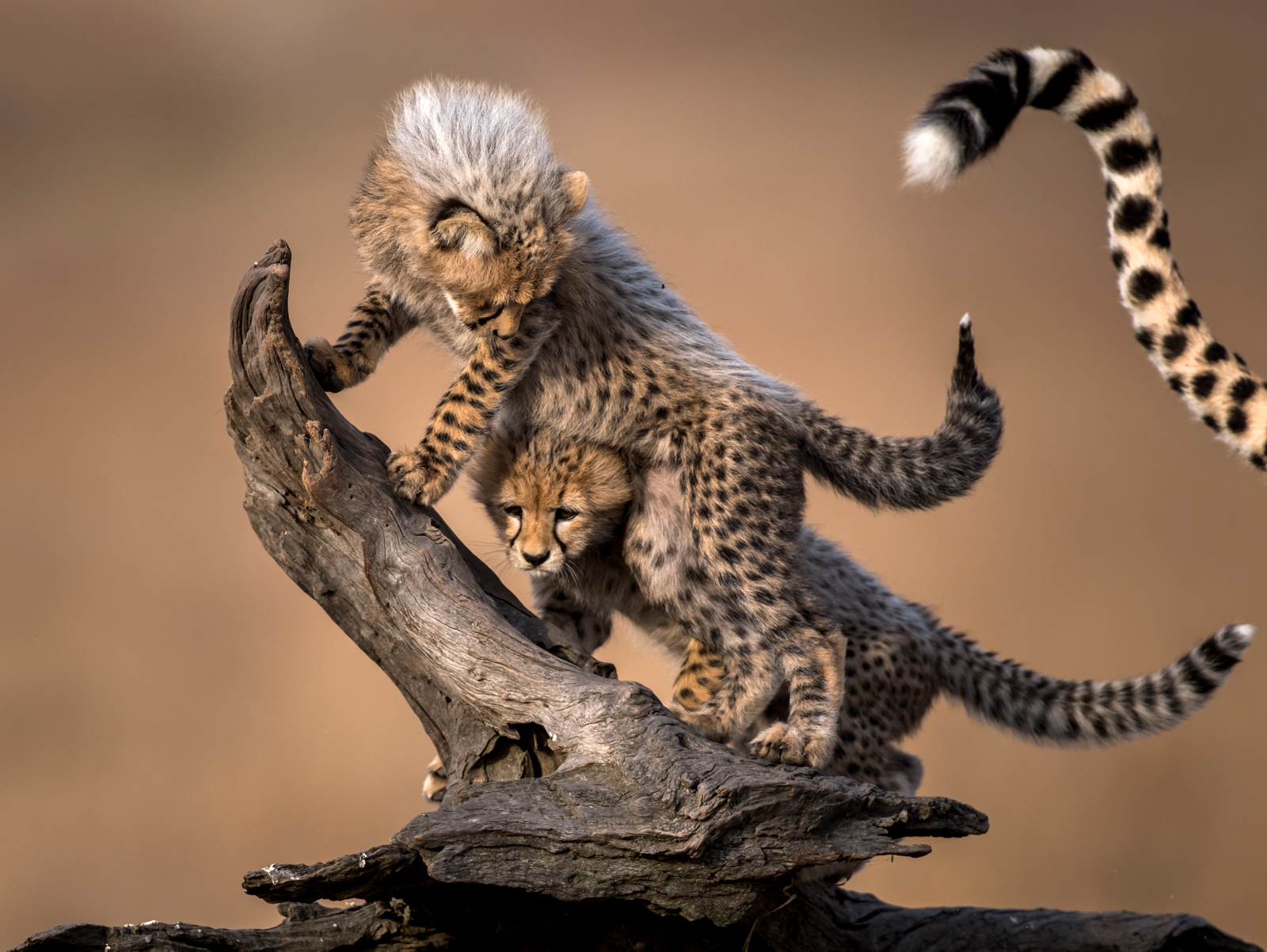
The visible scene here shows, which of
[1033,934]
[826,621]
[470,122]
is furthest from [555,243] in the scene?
[1033,934]

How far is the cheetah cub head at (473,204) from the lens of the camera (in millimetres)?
2594

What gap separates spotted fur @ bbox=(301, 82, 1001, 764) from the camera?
8.64 ft

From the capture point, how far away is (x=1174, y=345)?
2713 millimetres

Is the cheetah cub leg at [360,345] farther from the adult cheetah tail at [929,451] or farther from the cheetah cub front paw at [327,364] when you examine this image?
the adult cheetah tail at [929,451]

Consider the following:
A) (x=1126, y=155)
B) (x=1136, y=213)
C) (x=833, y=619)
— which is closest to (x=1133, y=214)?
(x=1136, y=213)

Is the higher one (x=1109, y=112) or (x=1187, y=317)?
(x=1109, y=112)

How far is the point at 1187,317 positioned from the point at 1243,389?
0.70ft

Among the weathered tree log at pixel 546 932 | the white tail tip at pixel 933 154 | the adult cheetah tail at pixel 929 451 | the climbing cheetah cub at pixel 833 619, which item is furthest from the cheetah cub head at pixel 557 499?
the white tail tip at pixel 933 154

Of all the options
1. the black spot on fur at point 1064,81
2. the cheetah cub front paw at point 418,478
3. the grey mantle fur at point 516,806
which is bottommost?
the grey mantle fur at point 516,806

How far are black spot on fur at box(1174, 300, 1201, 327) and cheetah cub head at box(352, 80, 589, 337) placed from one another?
55.8 inches

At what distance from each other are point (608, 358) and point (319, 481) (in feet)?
Result: 2.58

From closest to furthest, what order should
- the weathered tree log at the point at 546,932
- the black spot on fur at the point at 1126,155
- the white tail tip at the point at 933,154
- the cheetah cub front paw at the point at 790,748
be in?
1. the weathered tree log at the point at 546,932
2. the white tail tip at the point at 933,154
3. the cheetah cub front paw at the point at 790,748
4. the black spot on fur at the point at 1126,155

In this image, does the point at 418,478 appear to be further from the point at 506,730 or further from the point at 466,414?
the point at 506,730

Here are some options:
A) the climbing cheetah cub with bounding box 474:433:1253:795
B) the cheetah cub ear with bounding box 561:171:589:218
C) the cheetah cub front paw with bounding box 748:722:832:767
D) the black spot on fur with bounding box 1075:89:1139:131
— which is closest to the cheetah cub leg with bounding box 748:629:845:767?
the cheetah cub front paw with bounding box 748:722:832:767
